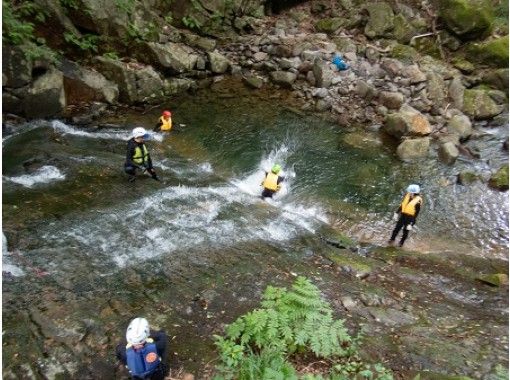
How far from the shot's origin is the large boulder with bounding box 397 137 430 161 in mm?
12992

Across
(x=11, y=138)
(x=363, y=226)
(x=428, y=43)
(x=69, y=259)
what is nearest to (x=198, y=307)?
(x=69, y=259)

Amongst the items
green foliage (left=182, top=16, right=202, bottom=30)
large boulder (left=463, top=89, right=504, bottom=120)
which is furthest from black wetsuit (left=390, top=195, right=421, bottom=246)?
green foliage (left=182, top=16, right=202, bottom=30)

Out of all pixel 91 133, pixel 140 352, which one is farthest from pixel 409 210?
pixel 91 133

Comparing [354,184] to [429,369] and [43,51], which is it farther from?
[43,51]

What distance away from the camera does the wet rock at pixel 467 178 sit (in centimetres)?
1187

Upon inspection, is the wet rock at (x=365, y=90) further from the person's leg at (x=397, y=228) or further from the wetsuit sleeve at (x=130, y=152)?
the wetsuit sleeve at (x=130, y=152)

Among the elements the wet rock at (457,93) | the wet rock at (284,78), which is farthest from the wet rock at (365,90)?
the wet rock at (457,93)

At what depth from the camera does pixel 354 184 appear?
11.8m

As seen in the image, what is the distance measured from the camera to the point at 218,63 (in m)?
17.0

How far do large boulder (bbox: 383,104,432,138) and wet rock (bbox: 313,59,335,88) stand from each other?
3.37 metres

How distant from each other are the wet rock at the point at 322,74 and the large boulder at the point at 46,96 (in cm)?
954

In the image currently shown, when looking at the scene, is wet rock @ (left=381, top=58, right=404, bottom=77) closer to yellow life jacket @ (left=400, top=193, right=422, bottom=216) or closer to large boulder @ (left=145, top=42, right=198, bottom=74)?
large boulder @ (left=145, top=42, right=198, bottom=74)

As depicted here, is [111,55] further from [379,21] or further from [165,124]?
[379,21]

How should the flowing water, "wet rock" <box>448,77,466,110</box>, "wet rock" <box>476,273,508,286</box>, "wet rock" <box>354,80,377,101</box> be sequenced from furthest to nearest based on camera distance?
"wet rock" <box>354,80,377,101</box> → "wet rock" <box>448,77,466,110</box> → "wet rock" <box>476,273,508,286</box> → the flowing water
